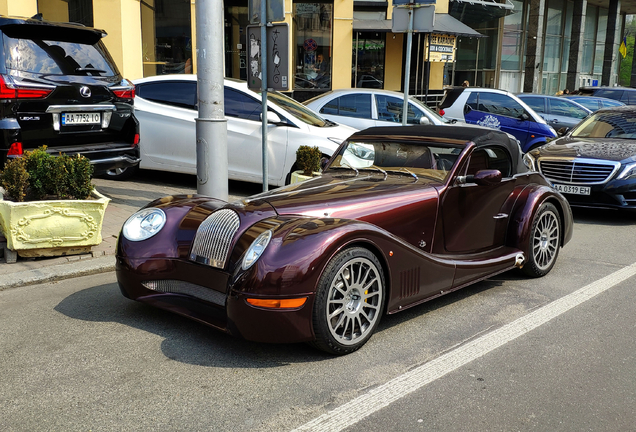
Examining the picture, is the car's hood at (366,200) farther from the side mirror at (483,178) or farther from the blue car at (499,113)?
the blue car at (499,113)

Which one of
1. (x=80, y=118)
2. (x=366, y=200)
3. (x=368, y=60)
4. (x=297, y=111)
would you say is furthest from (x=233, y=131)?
(x=368, y=60)

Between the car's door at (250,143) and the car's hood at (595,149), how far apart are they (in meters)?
3.75

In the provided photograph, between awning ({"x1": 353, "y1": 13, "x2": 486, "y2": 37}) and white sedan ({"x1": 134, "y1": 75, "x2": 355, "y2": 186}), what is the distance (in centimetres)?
1172

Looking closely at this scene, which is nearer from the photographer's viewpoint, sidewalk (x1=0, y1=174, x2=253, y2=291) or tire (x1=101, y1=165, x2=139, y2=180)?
sidewalk (x1=0, y1=174, x2=253, y2=291)

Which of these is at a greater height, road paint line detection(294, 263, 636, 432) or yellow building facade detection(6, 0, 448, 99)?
yellow building facade detection(6, 0, 448, 99)

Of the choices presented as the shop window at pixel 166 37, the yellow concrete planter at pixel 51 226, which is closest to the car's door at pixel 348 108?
the shop window at pixel 166 37

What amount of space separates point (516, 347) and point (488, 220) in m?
1.47

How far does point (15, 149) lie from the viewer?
6.29m

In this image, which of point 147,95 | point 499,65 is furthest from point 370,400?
point 499,65

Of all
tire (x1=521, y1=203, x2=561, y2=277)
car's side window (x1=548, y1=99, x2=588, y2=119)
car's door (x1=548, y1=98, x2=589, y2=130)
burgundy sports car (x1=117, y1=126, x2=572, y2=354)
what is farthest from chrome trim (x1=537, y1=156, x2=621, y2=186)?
car's side window (x1=548, y1=99, x2=588, y2=119)

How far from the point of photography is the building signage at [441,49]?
15.2 metres

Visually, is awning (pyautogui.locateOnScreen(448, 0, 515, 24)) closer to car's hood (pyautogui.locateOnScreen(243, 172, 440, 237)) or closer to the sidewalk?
the sidewalk

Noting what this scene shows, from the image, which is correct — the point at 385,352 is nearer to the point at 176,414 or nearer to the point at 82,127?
the point at 176,414

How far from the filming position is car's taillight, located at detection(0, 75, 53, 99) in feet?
20.2
